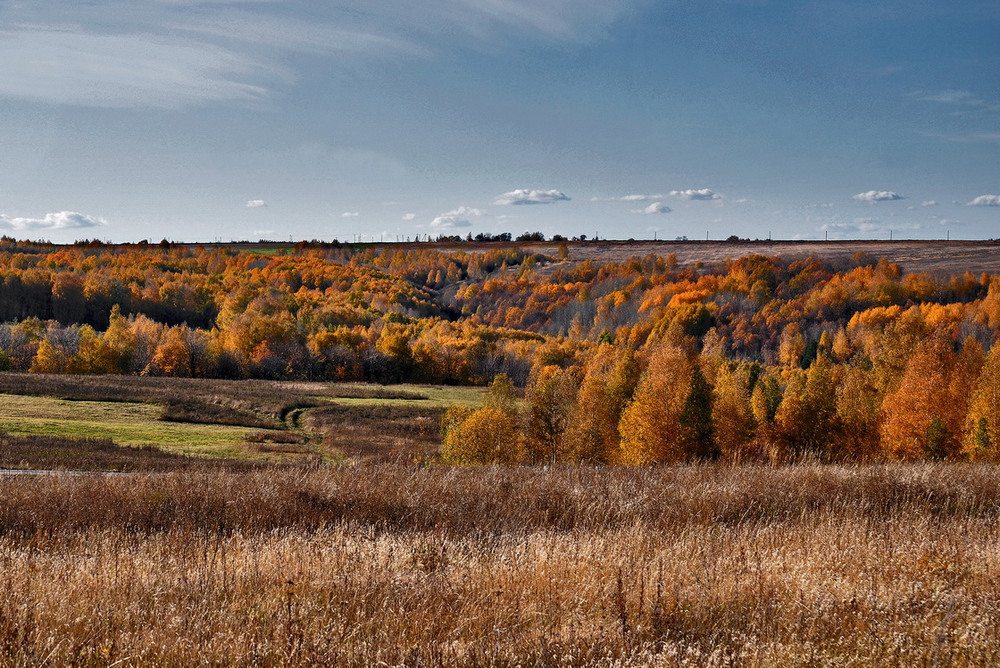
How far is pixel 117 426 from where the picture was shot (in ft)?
189

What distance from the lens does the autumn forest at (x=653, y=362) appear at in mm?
57094

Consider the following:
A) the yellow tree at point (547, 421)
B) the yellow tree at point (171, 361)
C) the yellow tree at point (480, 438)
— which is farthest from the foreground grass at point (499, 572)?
the yellow tree at point (171, 361)

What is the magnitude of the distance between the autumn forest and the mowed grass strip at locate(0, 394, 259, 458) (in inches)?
715

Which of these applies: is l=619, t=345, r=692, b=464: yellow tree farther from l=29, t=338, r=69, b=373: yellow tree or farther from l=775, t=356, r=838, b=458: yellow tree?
l=29, t=338, r=69, b=373: yellow tree

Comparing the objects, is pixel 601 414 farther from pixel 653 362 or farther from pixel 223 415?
pixel 223 415

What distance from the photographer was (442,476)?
541 inches

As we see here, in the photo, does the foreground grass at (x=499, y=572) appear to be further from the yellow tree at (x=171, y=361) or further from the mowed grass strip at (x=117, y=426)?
the yellow tree at (x=171, y=361)

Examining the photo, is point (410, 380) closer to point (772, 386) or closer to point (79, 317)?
point (772, 386)

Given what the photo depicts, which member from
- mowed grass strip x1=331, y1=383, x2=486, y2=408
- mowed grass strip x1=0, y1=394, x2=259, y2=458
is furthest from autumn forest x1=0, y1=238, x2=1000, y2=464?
mowed grass strip x1=0, y1=394, x2=259, y2=458

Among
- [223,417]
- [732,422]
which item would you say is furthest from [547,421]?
[223,417]

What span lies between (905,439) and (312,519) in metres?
53.8

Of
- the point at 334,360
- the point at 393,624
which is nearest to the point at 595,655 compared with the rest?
the point at 393,624

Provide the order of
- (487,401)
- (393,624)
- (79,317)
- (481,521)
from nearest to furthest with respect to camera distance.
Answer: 1. (393,624)
2. (481,521)
3. (487,401)
4. (79,317)

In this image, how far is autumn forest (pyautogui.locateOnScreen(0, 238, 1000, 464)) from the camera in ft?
187
